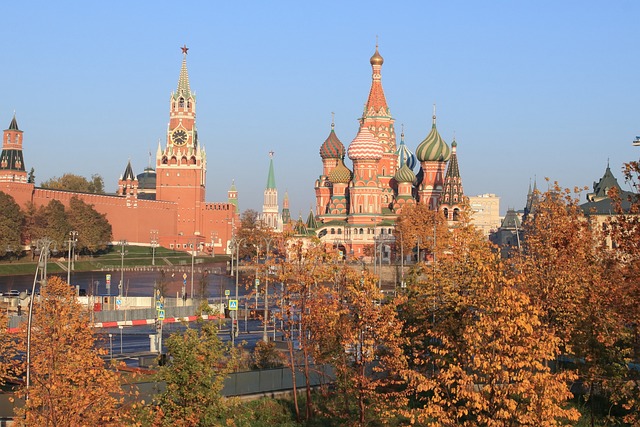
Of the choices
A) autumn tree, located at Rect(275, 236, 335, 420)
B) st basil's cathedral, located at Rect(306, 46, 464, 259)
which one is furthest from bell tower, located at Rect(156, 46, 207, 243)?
autumn tree, located at Rect(275, 236, 335, 420)

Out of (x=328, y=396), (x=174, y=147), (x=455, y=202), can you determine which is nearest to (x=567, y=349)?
(x=328, y=396)

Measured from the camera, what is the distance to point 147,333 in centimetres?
5962

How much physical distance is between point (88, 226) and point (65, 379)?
405ft

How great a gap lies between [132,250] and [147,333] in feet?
351

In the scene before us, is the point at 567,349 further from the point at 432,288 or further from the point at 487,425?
the point at 432,288

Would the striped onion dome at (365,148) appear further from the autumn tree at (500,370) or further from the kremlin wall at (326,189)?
the autumn tree at (500,370)

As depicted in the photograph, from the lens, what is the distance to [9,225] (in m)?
136

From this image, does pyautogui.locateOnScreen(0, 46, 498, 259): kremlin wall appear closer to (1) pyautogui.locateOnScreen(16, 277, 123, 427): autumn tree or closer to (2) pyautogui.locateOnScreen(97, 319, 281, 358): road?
(2) pyautogui.locateOnScreen(97, 319, 281, 358): road

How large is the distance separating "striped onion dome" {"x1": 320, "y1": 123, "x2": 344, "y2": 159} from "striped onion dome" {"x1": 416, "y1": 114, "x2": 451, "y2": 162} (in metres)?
12.3

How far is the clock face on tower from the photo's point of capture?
186500mm

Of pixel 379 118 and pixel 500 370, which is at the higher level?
pixel 379 118

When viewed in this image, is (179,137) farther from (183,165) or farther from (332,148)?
(332,148)

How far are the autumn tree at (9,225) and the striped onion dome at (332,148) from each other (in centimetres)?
4414

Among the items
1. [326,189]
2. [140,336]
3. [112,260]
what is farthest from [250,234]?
[140,336]
